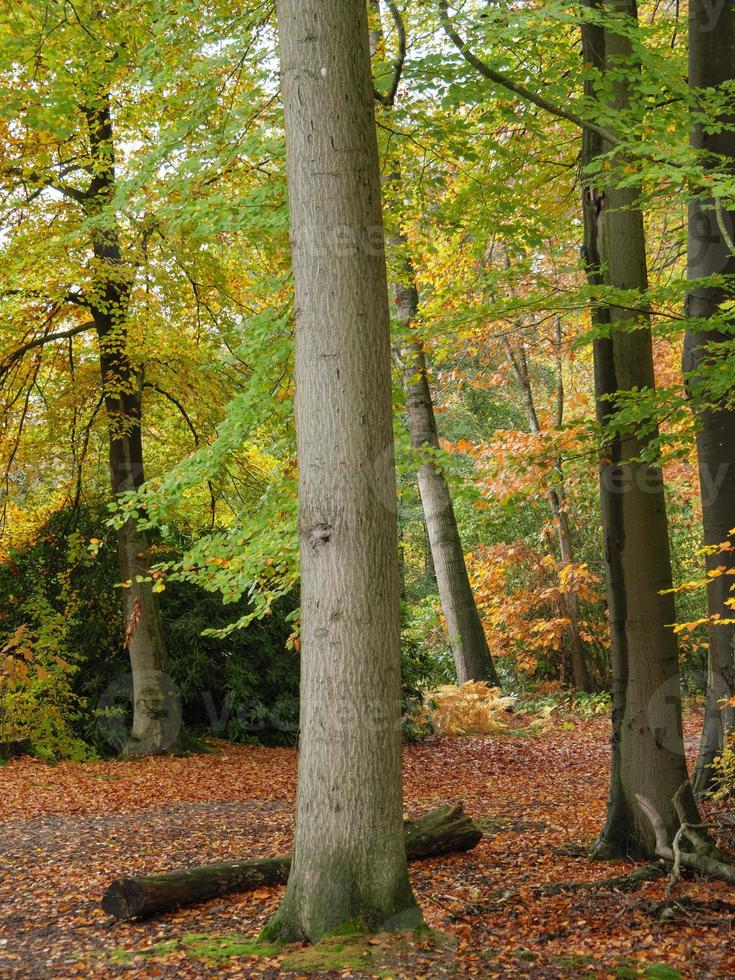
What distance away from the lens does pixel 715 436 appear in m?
6.68

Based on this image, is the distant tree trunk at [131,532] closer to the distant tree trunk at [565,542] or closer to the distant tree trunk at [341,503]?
the distant tree trunk at [341,503]

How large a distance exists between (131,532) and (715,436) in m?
7.31

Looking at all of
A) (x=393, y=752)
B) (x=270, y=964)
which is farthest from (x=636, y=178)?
(x=270, y=964)

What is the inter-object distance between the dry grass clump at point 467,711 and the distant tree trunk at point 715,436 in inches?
250

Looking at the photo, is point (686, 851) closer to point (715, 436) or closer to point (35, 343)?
point (715, 436)

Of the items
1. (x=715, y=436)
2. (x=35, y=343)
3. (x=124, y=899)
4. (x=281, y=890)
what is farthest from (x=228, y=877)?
(x=35, y=343)

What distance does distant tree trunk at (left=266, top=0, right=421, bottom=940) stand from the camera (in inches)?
162

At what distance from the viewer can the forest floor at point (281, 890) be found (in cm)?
413

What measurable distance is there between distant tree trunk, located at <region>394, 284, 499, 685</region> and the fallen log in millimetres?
6777

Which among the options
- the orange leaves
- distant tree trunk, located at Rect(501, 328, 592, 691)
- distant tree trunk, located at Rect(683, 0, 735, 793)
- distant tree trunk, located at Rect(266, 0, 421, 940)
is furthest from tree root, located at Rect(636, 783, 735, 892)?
distant tree trunk, located at Rect(501, 328, 592, 691)

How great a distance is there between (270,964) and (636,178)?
4192mm

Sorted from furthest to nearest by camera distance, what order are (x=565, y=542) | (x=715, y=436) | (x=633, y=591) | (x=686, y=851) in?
(x=565, y=542) < (x=715, y=436) < (x=633, y=591) < (x=686, y=851)

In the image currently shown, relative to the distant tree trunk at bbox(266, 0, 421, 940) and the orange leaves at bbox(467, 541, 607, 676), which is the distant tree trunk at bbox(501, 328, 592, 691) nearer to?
the orange leaves at bbox(467, 541, 607, 676)

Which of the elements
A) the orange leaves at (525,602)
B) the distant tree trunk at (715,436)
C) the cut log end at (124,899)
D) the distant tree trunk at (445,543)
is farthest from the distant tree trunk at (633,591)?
the orange leaves at (525,602)
